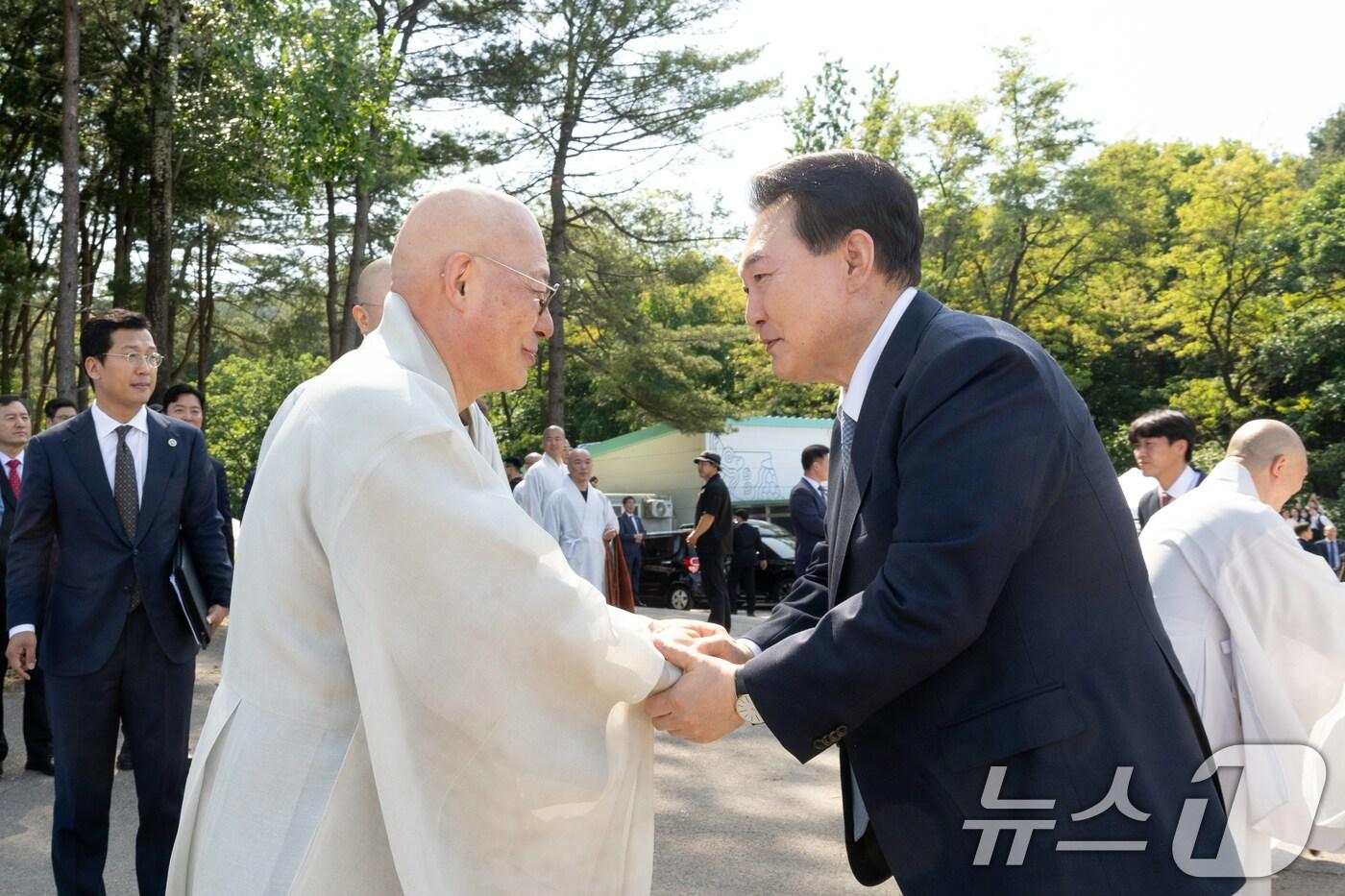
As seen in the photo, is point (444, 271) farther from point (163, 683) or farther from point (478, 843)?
point (163, 683)

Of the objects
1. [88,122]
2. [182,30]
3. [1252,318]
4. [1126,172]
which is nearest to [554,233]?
[88,122]

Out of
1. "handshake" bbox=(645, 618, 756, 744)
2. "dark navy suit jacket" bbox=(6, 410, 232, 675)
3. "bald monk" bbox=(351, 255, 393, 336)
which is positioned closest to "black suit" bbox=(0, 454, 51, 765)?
"dark navy suit jacket" bbox=(6, 410, 232, 675)

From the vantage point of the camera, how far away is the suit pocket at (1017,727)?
1860 mm

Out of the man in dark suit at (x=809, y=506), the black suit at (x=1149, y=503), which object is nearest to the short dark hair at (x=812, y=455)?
the man in dark suit at (x=809, y=506)

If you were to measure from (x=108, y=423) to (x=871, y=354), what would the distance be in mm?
3326

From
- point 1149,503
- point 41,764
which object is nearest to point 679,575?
point 1149,503

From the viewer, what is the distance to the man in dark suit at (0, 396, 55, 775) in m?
6.35

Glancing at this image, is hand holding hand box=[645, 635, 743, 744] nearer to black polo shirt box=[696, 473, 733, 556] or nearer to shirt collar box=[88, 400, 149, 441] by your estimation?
shirt collar box=[88, 400, 149, 441]

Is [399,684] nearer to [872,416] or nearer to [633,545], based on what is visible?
[872,416]

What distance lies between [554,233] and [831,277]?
2314cm

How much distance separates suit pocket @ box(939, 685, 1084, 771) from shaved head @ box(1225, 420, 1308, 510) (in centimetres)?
295

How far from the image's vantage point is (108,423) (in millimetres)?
4344

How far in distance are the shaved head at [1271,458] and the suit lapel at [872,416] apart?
2.73 metres

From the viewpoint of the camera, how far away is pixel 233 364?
5269 centimetres
